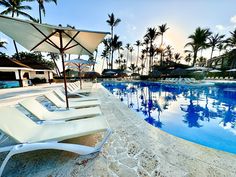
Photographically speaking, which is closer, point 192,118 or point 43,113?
point 43,113

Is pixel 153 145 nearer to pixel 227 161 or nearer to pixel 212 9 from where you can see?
pixel 227 161

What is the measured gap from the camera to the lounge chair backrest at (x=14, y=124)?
1.93 m

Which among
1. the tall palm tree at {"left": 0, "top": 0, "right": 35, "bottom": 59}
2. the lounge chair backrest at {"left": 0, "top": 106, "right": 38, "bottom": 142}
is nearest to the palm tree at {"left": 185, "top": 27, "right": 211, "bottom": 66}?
the tall palm tree at {"left": 0, "top": 0, "right": 35, "bottom": 59}

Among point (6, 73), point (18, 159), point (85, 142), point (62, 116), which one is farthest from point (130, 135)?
point (6, 73)

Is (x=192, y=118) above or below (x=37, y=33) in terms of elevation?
below

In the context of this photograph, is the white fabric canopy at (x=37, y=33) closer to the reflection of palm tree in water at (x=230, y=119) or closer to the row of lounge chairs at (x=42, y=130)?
the row of lounge chairs at (x=42, y=130)

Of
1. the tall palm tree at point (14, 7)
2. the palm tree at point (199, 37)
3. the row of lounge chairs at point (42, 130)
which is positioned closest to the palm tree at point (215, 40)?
the palm tree at point (199, 37)

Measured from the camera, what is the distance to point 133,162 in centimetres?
214

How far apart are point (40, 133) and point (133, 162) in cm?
174

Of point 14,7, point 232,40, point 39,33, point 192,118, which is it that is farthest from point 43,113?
point 232,40

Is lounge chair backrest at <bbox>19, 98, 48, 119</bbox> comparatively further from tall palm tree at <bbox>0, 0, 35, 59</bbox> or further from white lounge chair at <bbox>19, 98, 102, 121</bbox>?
tall palm tree at <bbox>0, 0, 35, 59</bbox>

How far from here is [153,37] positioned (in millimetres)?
31656

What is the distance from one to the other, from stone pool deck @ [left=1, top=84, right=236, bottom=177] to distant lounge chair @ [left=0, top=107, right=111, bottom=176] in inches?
10.2

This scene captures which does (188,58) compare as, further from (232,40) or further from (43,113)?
(43,113)
